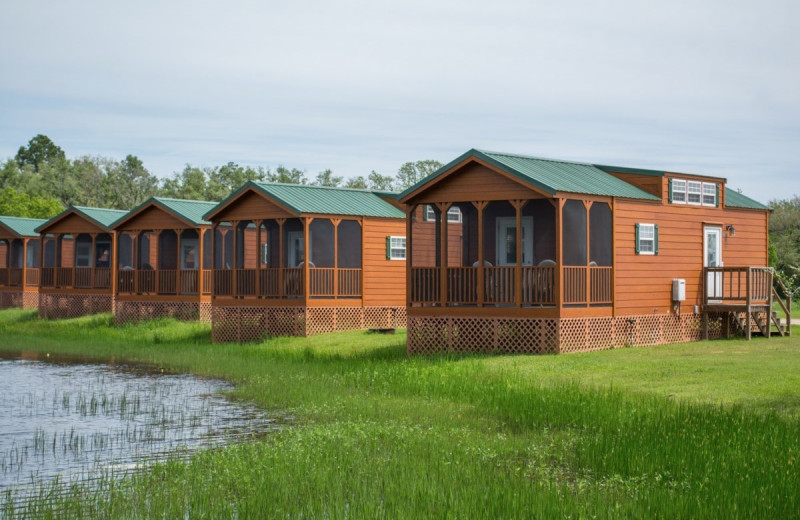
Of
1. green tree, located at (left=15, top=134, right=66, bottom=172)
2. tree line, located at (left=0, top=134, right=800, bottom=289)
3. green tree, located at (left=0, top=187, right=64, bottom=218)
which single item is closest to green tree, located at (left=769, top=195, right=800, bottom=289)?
tree line, located at (left=0, top=134, right=800, bottom=289)

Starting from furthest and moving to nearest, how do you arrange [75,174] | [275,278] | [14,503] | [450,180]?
[75,174] < [275,278] < [450,180] < [14,503]

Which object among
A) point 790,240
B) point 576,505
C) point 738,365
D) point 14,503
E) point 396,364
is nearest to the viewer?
point 576,505

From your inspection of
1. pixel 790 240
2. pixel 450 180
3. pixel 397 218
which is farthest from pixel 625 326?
pixel 790 240

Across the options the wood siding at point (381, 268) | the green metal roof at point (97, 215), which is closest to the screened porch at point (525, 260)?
the wood siding at point (381, 268)

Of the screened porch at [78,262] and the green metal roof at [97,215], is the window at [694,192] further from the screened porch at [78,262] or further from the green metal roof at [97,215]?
the screened porch at [78,262]

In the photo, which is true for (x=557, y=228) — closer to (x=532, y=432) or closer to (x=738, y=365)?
(x=738, y=365)

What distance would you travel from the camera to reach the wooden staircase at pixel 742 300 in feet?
96.0

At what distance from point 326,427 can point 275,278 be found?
58.0 feet

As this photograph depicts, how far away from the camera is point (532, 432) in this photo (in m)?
15.2

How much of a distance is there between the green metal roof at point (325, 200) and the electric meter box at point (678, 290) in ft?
32.6

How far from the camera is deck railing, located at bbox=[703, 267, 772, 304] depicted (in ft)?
96.6

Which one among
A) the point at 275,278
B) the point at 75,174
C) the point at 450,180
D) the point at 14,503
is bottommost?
the point at 14,503

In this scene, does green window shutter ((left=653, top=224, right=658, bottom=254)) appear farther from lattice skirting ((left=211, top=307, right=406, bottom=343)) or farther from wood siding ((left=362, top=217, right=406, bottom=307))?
lattice skirting ((left=211, top=307, right=406, bottom=343))

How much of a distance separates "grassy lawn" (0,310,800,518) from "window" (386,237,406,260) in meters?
10.8
